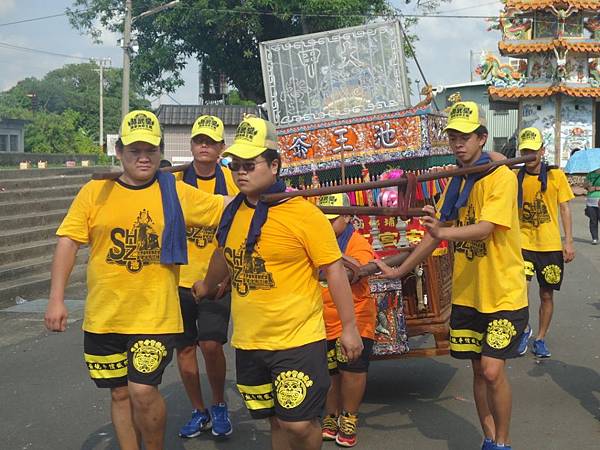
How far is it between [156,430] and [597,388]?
351 cm

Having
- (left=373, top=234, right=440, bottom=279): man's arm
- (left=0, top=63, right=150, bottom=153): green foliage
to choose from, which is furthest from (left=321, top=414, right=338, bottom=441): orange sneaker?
(left=0, top=63, right=150, bottom=153): green foliage

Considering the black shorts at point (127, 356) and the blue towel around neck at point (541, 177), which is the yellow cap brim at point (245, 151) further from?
the blue towel around neck at point (541, 177)

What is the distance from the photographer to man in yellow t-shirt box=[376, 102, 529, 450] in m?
4.29

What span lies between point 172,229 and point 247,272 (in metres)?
0.57

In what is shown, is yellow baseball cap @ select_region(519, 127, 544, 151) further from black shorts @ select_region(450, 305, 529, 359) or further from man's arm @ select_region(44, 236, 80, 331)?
man's arm @ select_region(44, 236, 80, 331)

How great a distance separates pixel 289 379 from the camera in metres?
3.61

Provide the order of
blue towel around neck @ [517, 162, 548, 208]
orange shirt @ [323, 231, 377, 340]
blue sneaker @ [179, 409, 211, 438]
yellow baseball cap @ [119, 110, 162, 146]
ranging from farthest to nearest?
1. blue towel around neck @ [517, 162, 548, 208]
2. blue sneaker @ [179, 409, 211, 438]
3. orange shirt @ [323, 231, 377, 340]
4. yellow baseball cap @ [119, 110, 162, 146]

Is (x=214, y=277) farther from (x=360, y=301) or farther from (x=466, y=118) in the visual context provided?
(x=466, y=118)

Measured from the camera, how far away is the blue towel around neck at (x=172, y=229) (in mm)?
4031

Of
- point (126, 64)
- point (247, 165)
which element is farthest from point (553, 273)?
point (126, 64)

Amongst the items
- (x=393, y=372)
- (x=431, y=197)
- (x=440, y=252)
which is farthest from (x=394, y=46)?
(x=393, y=372)

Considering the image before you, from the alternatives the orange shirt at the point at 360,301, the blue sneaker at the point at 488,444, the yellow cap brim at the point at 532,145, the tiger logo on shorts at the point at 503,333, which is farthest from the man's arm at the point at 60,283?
the yellow cap brim at the point at 532,145

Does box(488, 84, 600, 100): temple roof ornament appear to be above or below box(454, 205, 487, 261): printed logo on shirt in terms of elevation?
above

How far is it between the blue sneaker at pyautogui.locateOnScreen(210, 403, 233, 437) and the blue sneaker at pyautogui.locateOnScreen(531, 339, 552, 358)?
121 inches
